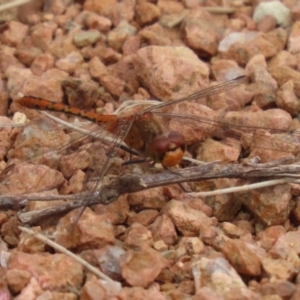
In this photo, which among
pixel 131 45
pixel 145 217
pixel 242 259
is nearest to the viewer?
pixel 242 259

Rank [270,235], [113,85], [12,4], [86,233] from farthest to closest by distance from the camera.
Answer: [12,4]
[113,85]
[270,235]
[86,233]

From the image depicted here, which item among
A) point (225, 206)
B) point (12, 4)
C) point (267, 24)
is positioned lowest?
point (225, 206)

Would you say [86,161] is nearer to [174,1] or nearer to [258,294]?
[258,294]

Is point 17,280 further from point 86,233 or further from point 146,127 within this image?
point 146,127

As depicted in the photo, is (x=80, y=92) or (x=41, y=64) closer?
(x=80, y=92)

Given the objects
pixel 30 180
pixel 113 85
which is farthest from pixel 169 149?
pixel 113 85

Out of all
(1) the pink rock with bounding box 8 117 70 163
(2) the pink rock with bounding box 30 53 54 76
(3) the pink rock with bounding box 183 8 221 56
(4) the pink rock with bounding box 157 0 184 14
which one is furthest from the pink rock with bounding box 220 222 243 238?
(4) the pink rock with bounding box 157 0 184 14

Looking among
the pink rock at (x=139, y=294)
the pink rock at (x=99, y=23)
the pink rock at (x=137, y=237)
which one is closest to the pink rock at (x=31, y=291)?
the pink rock at (x=139, y=294)
